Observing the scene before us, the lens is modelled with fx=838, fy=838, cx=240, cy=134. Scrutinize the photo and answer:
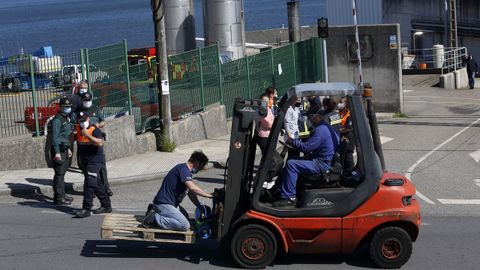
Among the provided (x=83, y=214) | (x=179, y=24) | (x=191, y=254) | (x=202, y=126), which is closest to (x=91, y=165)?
(x=83, y=214)

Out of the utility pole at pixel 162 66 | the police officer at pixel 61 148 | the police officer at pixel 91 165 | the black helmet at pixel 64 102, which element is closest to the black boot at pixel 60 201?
the police officer at pixel 61 148

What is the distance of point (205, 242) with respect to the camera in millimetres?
11117

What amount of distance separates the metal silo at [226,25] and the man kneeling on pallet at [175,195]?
27.0 meters

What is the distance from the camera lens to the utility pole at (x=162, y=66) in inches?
706

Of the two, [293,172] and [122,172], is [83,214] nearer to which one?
[122,172]

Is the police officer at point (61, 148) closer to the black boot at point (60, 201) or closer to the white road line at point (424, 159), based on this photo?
the black boot at point (60, 201)

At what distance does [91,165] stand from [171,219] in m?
3.13

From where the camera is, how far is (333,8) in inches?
2174

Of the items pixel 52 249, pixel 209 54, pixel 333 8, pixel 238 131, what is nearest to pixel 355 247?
pixel 238 131

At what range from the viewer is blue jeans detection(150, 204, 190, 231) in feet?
33.0

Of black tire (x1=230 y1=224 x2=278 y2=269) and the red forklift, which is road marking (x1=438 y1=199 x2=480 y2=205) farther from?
black tire (x1=230 y1=224 x2=278 y2=269)

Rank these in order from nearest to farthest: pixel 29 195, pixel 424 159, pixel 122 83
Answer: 1. pixel 29 195
2. pixel 122 83
3. pixel 424 159

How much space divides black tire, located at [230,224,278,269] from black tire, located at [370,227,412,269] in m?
1.18

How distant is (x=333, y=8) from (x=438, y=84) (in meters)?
18.2
